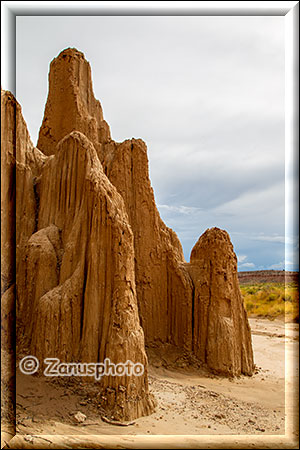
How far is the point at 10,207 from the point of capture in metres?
6.39

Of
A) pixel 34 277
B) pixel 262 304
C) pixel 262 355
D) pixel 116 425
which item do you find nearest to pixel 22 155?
pixel 34 277

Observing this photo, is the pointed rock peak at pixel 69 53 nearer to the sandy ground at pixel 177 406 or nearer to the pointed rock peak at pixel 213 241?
the pointed rock peak at pixel 213 241

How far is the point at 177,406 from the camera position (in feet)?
31.2

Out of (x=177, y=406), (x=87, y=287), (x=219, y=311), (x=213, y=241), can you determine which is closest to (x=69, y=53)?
(x=213, y=241)

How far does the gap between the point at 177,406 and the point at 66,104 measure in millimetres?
12095

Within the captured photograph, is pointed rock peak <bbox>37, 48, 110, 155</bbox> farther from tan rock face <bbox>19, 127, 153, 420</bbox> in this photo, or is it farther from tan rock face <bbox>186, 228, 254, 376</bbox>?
tan rock face <bbox>186, 228, 254, 376</bbox>

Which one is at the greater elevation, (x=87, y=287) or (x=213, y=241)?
(x=213, y=241)

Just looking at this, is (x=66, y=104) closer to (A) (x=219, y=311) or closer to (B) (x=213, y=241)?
(B) (x=213, y=241)

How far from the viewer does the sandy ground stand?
24.3 feet

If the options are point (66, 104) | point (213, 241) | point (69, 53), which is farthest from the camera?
point (66, 104)

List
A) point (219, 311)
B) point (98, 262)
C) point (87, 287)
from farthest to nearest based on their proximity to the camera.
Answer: point (219, 311)
point (98, 262)
point (87, 287)

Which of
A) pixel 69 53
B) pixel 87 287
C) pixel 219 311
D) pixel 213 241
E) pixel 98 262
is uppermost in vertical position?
pixel 69 53

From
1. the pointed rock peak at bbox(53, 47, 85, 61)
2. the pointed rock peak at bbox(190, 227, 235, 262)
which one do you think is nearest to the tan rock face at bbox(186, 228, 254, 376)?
the pointed rock peak at bbox(190, 227, 235, 262)

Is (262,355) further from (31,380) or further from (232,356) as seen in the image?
(31,380)
